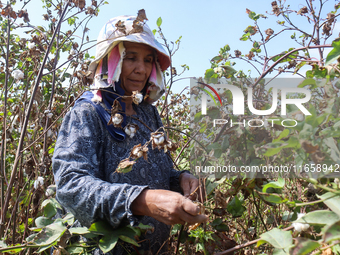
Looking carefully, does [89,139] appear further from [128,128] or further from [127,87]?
[127,87]

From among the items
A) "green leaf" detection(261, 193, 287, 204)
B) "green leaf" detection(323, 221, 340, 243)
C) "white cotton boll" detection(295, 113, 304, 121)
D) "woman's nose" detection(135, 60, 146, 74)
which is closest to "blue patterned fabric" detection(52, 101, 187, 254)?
"woman's nose" detection(135, 60, 146, 74)

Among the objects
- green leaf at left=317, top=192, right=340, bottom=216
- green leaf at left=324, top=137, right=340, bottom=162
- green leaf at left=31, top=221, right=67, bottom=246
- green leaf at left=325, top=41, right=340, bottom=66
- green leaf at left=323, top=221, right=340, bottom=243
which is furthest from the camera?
green leaf at left=31, top=221, right=67, bottom=246

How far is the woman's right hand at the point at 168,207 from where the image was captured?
2.95 feet

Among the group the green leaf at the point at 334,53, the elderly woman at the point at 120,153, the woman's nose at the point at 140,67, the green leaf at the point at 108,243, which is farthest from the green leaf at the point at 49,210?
the green leaf at the point at 334,53

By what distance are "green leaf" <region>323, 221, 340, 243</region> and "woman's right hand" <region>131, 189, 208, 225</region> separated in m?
0.42

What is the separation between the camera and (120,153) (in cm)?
143

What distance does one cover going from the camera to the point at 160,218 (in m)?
0.96

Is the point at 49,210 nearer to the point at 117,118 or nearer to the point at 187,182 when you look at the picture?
the point at 117,118

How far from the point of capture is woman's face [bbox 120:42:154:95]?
61.6 inches

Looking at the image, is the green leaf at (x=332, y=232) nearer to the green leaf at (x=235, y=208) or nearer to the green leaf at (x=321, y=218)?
the green leaf at (x=321, y=218)

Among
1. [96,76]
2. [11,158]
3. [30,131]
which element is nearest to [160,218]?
[96,76]

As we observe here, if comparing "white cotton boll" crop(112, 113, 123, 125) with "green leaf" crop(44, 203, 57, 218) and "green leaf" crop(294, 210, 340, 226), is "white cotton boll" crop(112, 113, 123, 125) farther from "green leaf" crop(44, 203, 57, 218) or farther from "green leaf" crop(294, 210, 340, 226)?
"green leaf" crop(294, 210, 340, 226)

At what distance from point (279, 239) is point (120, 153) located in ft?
2.91

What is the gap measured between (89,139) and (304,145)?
0.84 m
